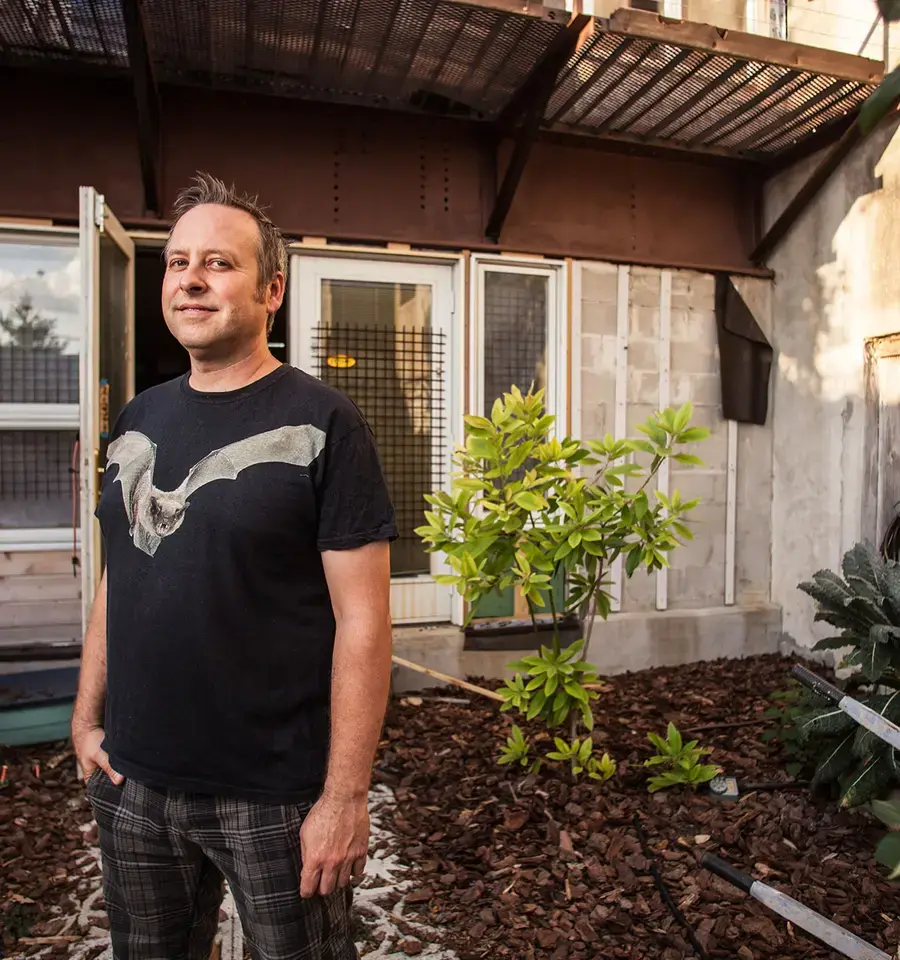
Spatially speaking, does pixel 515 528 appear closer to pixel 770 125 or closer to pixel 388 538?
pixel 388 538

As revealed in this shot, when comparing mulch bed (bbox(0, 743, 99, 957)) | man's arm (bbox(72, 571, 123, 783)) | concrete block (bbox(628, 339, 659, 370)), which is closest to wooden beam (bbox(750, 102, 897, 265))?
concrete block (bbox(628, 339, 659, 370))

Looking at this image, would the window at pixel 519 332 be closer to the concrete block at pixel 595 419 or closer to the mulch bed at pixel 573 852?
the concrete block at pixel 595 419

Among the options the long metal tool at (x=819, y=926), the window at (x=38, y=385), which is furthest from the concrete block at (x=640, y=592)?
the window at (x=38, y=385)

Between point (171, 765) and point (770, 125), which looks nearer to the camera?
point (171, 765)

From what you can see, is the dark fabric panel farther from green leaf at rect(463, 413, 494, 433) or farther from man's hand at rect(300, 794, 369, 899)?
man's hand at rect(300, 794, 369, 899)

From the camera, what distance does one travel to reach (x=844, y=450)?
529 centimetres

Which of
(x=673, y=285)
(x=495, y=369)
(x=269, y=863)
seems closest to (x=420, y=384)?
(x=495, y=369)

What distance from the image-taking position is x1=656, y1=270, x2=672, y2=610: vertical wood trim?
558cm

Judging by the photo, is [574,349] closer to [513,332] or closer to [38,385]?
[513,332]

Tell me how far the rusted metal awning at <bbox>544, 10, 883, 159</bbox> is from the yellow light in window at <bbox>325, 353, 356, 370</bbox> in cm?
195

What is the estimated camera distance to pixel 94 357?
151 inches

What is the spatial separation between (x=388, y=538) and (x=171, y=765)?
60 centimetres

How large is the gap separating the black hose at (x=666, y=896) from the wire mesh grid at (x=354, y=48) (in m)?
3.80

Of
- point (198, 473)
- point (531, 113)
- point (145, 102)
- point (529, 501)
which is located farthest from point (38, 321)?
point (198, 473)
